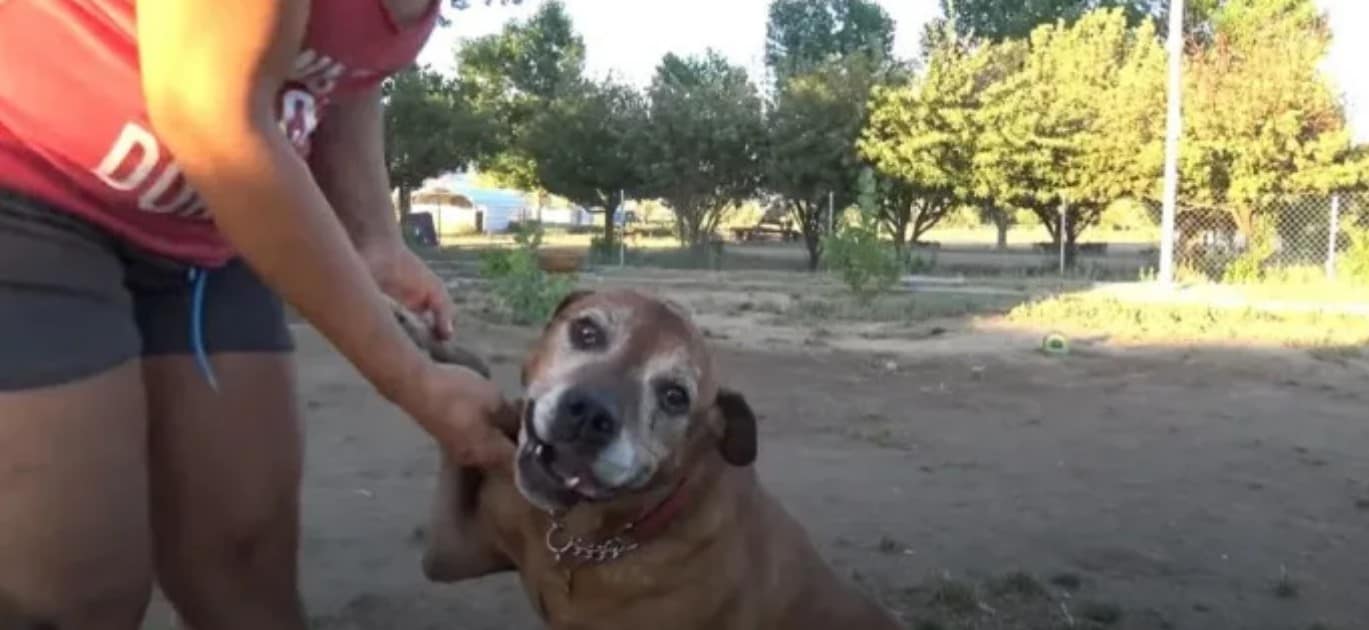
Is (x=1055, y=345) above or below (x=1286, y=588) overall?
above

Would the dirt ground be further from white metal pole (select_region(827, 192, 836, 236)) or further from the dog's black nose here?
white metal pole (select_region(827, 192, 836, 236))

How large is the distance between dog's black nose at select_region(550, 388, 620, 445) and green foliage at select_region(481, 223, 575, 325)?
10.8 m

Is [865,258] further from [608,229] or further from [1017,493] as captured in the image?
[608,229]

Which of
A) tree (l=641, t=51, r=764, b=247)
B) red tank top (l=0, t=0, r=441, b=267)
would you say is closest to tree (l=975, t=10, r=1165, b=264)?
tree (l=641, t=51, r=764, b=247)

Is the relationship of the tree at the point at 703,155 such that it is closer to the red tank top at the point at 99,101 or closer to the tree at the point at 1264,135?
the tree at the point at 1264,135

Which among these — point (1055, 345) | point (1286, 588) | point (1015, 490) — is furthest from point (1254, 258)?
point (1286, 588)

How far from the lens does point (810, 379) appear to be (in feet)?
33.9

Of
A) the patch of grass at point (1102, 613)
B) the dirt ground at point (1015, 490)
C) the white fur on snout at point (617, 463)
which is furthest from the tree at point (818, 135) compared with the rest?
the white fur on snout at point (617, 463)

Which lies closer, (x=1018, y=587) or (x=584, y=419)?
(x=584, y=419)

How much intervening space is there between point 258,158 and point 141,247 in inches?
17.5

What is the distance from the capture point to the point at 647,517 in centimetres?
305

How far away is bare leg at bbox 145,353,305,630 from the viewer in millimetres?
2447

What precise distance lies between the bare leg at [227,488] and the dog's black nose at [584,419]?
1.49 ft

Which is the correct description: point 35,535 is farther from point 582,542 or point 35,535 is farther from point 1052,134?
point 1052,134
